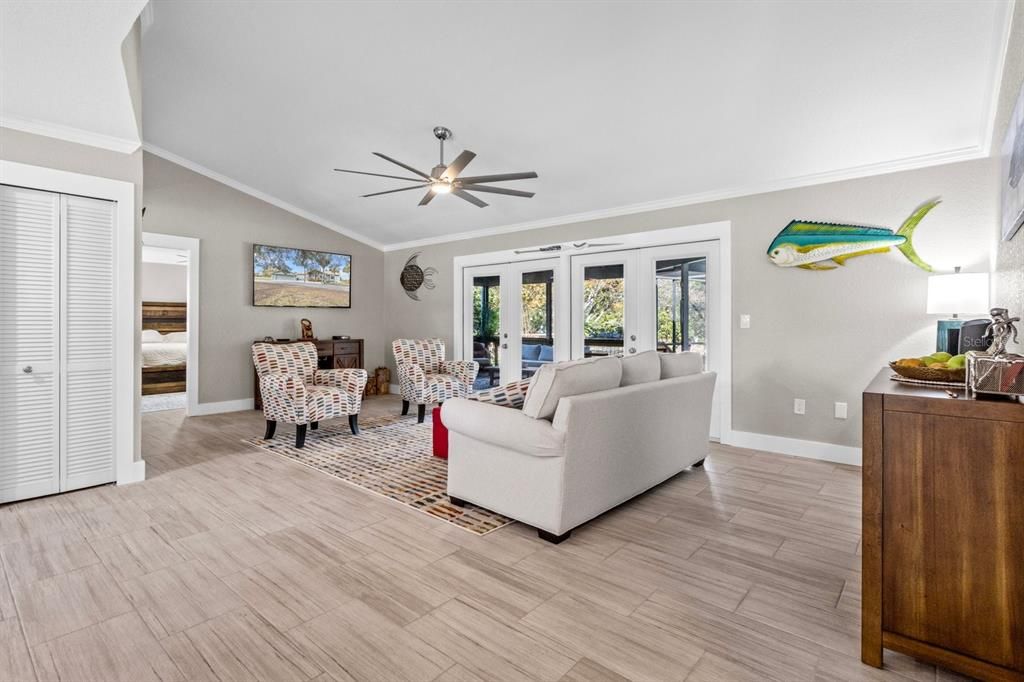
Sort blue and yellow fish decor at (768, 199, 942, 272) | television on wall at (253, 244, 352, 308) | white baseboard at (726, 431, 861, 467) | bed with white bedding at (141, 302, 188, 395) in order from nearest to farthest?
blue and yellow fish decor at (768, 199, 942, 272) < white baseboard at (726, 431, 861, 467) < television on wall at (253, 244, 352, 308) < bed with white bedding at (141, 302, 188, 395)

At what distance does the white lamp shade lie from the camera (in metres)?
3.06

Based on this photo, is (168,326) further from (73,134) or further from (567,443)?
(567,443)

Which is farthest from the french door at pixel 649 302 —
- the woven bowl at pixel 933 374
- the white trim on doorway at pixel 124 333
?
the white trim on doorway at pixel 124 333

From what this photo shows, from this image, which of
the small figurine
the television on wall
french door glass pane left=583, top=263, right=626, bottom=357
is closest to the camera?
the small figurine

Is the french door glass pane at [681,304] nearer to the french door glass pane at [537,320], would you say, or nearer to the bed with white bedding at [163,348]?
the french door glass pane at [537,320]

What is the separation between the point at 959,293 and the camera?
311 centimetres

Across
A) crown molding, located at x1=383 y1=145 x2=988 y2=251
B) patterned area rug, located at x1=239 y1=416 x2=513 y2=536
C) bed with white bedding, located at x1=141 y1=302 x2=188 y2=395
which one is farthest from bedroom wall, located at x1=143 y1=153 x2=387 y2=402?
crown molding, located at x1=383 y1=145 x2=988 y2=251

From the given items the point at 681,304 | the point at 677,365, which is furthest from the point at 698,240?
the point at 677,365

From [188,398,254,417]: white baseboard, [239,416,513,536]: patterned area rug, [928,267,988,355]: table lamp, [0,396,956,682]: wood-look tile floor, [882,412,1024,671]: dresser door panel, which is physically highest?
[928,267,988,355]: table lamp

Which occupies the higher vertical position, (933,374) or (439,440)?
(933,374)

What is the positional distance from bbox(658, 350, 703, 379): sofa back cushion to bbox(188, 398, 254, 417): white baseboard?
5326 mm

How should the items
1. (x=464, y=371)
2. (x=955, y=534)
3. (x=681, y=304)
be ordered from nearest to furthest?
(x=955, y=534), (x=681, y=304), (x=464, y=371)

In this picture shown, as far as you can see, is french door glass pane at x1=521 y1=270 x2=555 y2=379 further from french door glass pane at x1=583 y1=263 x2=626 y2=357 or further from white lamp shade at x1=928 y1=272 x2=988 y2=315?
white lamp shade at x1=928 y1=272 x2=988 y2=315

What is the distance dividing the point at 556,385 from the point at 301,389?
8.92 ft
